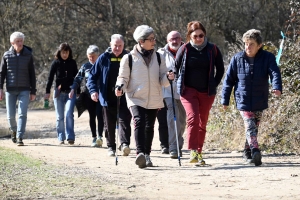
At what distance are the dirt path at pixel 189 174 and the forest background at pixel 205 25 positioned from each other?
2.73ft

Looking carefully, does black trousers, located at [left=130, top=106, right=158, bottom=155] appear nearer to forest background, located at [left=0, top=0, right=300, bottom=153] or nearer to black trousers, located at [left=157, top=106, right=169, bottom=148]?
black trousers, located at [left=157, top=106, right=169, bottom=148]

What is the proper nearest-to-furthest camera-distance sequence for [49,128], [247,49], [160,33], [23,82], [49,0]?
[247,49]
[23,82]
[49,128]
[160,33]
[49,0]

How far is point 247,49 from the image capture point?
31.6ft

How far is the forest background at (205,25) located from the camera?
1161cm

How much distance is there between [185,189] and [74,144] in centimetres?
635

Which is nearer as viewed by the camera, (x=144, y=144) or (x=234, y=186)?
(x=234, y=186)

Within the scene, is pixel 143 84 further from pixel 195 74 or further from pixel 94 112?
pixel 94 112

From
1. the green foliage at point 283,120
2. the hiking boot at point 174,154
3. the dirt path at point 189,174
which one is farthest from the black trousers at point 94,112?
the hiking boot at point 174,154

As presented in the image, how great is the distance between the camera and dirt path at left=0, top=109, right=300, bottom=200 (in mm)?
7559

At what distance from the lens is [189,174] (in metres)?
8.95

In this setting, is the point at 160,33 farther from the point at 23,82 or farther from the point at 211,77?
the point at 211,77

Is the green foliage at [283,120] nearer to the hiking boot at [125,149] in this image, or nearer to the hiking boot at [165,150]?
the hiking boot at [165,150]

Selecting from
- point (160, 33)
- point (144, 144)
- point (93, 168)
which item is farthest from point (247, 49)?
point (160, 33)

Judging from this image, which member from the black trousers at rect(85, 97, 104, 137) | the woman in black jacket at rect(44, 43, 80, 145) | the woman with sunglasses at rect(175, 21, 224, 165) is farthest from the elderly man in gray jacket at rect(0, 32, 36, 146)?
the woman with sunglasses at rect(175, 21, 224, 165)
